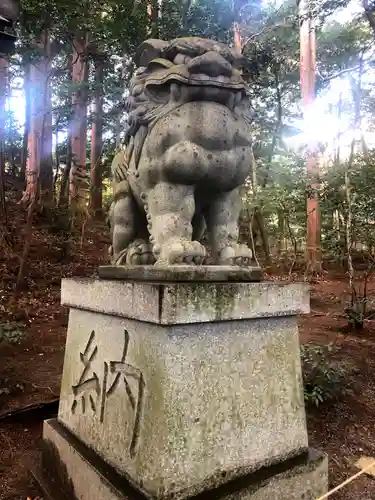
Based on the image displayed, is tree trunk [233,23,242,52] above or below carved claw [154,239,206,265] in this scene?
above

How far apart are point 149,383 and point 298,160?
7840mm

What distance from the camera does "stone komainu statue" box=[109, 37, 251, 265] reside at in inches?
76.9

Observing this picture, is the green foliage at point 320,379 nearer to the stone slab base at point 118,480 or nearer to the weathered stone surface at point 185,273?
the stone slab base at point 118,480

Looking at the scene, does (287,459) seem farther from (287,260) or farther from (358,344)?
(287,260)

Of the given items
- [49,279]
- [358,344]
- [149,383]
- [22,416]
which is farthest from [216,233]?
[49,279]

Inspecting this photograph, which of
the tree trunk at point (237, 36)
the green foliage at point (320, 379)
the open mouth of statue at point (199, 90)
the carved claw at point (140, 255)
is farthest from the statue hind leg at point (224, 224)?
the tree trunk at point (237, 36)

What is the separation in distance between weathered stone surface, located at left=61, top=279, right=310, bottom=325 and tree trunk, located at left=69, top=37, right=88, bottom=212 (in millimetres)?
7194

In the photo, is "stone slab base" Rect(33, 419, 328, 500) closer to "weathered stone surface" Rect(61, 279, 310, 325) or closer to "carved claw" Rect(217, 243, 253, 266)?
"weathered stone surface" Rect(61, 279, 310, 325)

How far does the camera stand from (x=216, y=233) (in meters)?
2.18

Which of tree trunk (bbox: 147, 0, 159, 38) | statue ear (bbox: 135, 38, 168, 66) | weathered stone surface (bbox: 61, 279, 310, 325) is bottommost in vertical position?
weathered stone surface (bbox: 61, 279, 310, 325)

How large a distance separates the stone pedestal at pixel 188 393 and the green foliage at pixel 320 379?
136cm

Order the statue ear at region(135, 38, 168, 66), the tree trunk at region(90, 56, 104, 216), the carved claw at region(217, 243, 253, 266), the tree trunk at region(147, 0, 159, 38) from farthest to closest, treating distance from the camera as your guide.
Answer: the tree trunk at region(90, 56, 104, 216), the tree trunk at region(147, 0, 159, 38), the statue ear at region(135, 38, 168, 66), the carved claw at region(217, 243, 253, 266)

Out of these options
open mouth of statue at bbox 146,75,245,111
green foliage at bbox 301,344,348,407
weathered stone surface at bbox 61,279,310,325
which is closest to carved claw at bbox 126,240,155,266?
weathered stone surface at bbox 61,279,310,325

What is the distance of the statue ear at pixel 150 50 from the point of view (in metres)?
2.18
